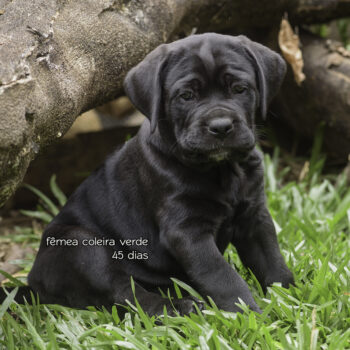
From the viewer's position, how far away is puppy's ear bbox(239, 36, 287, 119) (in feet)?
10.4

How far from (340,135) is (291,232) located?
1755mm

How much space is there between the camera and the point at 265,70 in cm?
320

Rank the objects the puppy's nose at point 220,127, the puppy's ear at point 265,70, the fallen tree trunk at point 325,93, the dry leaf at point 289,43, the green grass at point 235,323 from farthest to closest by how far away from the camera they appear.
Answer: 1. the fallen tree trunk at point 325,93
2. the dry leaf at point 289,43
3. the puppy's ear at point 265,70
4. the puppy's nose at point 220,127
5. the green grass at point 235,323

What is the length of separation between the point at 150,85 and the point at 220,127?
0.50m

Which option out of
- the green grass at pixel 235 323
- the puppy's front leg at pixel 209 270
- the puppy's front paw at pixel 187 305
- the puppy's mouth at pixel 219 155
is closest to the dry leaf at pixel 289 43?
the green grass at pixel 235 323

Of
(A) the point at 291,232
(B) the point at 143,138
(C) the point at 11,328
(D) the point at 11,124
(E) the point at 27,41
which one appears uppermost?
(E) the point at 27,41

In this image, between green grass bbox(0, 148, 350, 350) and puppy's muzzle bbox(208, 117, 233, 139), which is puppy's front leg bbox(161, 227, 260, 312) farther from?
puppy's muzzle bbox(208, 117, 233, 139)

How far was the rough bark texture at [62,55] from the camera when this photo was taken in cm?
263

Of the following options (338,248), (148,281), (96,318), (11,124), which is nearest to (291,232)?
(338,248)

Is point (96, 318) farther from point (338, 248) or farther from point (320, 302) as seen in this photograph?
point (338, 248)

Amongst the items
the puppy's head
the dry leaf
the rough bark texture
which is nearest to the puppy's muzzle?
the puppy's head

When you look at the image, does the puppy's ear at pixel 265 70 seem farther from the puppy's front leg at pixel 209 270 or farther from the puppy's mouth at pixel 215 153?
the puppy's front leg at pixel 209 270

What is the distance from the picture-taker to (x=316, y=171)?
5.66 m

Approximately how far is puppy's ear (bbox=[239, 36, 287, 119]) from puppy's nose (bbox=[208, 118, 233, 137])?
13.9 inches
